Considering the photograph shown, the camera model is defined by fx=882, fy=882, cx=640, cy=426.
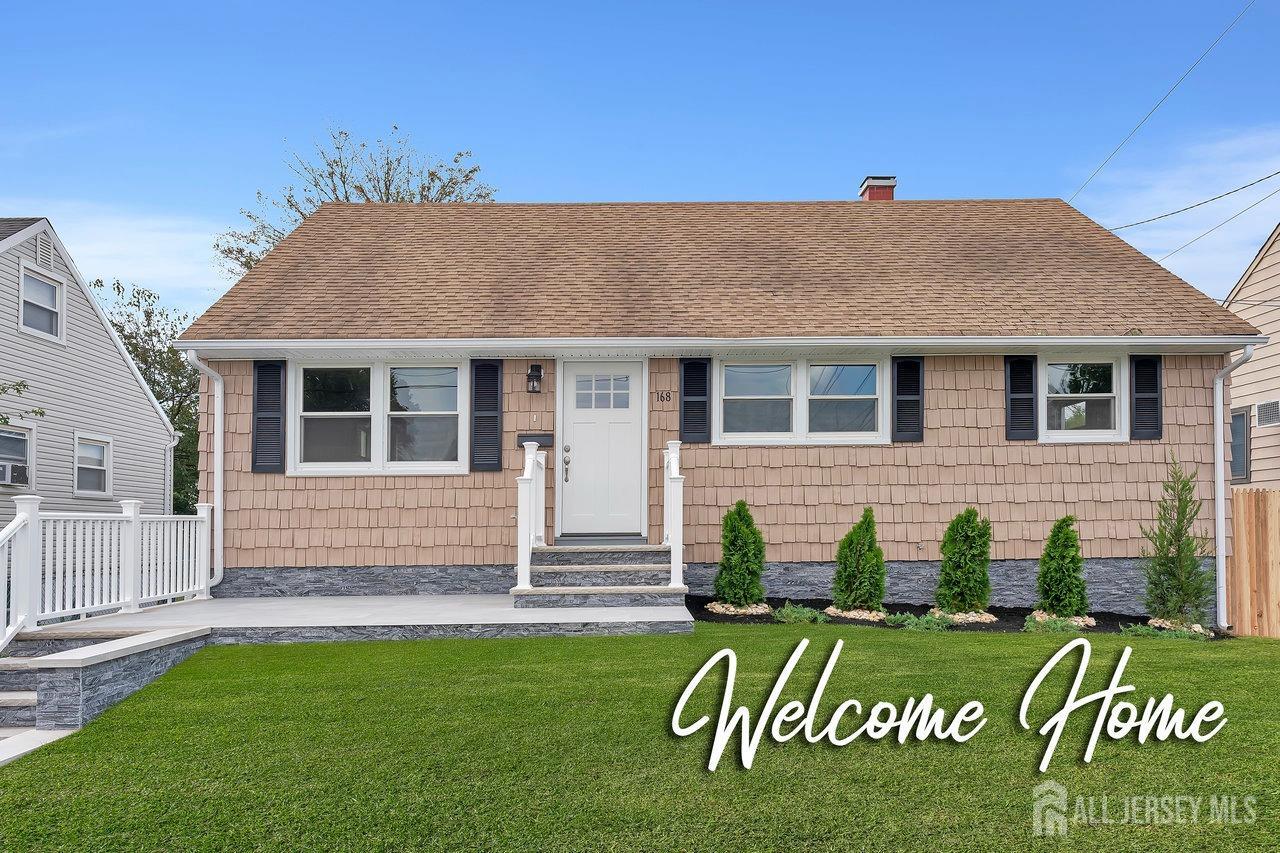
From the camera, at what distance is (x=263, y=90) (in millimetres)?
16969

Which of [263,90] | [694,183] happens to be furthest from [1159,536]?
[263,90]

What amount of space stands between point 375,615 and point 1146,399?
27.6ft

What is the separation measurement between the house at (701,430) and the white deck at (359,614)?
937 millimetres

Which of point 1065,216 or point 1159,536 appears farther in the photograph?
point 1065,216

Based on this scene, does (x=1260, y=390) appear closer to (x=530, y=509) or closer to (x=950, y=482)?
(x=950, y=482)

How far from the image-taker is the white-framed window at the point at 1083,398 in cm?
978

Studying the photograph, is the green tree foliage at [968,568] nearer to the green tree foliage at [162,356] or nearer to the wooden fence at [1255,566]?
the wooden fence at [1255,566]

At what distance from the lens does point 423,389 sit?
32.1 feet

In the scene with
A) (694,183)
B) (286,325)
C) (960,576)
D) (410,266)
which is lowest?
(960,576)

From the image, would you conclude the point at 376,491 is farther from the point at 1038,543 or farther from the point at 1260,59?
the point at 1260,59

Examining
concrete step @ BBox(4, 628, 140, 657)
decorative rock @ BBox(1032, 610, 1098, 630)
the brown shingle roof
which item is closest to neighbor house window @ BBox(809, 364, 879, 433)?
the brown shingle roof

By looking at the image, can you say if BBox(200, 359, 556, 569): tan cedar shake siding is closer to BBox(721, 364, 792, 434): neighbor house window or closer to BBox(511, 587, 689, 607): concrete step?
BBox(511, 587, 689, 607): concrete step

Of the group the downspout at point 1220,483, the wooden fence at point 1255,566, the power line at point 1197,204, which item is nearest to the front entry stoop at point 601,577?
the wooden fence at point 1255,566

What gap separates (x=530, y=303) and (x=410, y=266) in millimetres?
1885
